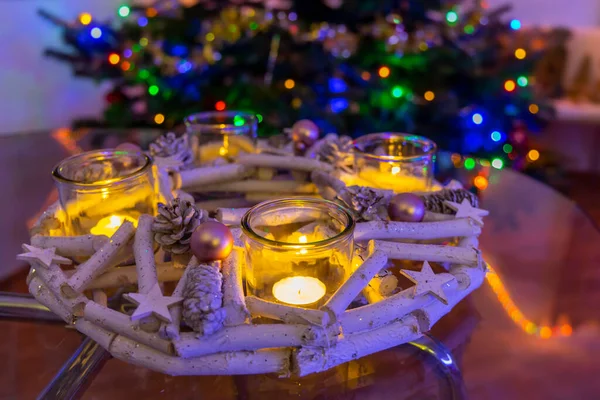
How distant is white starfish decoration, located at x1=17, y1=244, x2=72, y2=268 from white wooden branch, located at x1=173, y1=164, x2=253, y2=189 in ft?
0.73

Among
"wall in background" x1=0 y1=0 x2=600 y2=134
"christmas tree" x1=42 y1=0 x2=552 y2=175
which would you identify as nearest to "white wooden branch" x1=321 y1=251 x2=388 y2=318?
"christmas tree" x1=42 y1=0 x2=552 y2=175

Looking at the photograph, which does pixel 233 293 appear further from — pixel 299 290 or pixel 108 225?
pixel 108 225

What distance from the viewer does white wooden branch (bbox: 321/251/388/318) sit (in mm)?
487

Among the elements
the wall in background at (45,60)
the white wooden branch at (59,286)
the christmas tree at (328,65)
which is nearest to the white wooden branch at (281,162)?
the white wooden branch at (59,286)

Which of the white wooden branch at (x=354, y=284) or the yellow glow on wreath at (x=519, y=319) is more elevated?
the white wooden branch at (x=354, y=284)

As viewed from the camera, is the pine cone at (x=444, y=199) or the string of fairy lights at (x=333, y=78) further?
the string of fairy lights at (x=333, y=78)

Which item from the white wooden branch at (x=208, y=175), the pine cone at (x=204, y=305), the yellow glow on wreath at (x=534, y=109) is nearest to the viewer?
the pine cone at (x=204, y=305)

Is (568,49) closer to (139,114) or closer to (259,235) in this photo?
(139,114)

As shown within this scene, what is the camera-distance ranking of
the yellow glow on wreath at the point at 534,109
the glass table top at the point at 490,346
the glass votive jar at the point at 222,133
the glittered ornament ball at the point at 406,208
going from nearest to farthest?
the glass table top at the point at 490,346 < the glittered ornament ball at the point at 406,208 < the glass votive jar at the point at 222,133 < the yellow glow on wreath at the point at 534,109

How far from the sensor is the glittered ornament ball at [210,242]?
0.54 metres

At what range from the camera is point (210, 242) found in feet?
1.76

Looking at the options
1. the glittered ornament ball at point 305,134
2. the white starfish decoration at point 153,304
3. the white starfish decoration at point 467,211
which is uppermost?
the glittered ornament ball at point 305,134

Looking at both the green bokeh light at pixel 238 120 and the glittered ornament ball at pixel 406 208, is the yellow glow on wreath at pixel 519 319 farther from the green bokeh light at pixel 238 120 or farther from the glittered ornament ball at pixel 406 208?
the green bokeh light at pixel 238 120

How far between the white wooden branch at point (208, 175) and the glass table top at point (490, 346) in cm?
26
